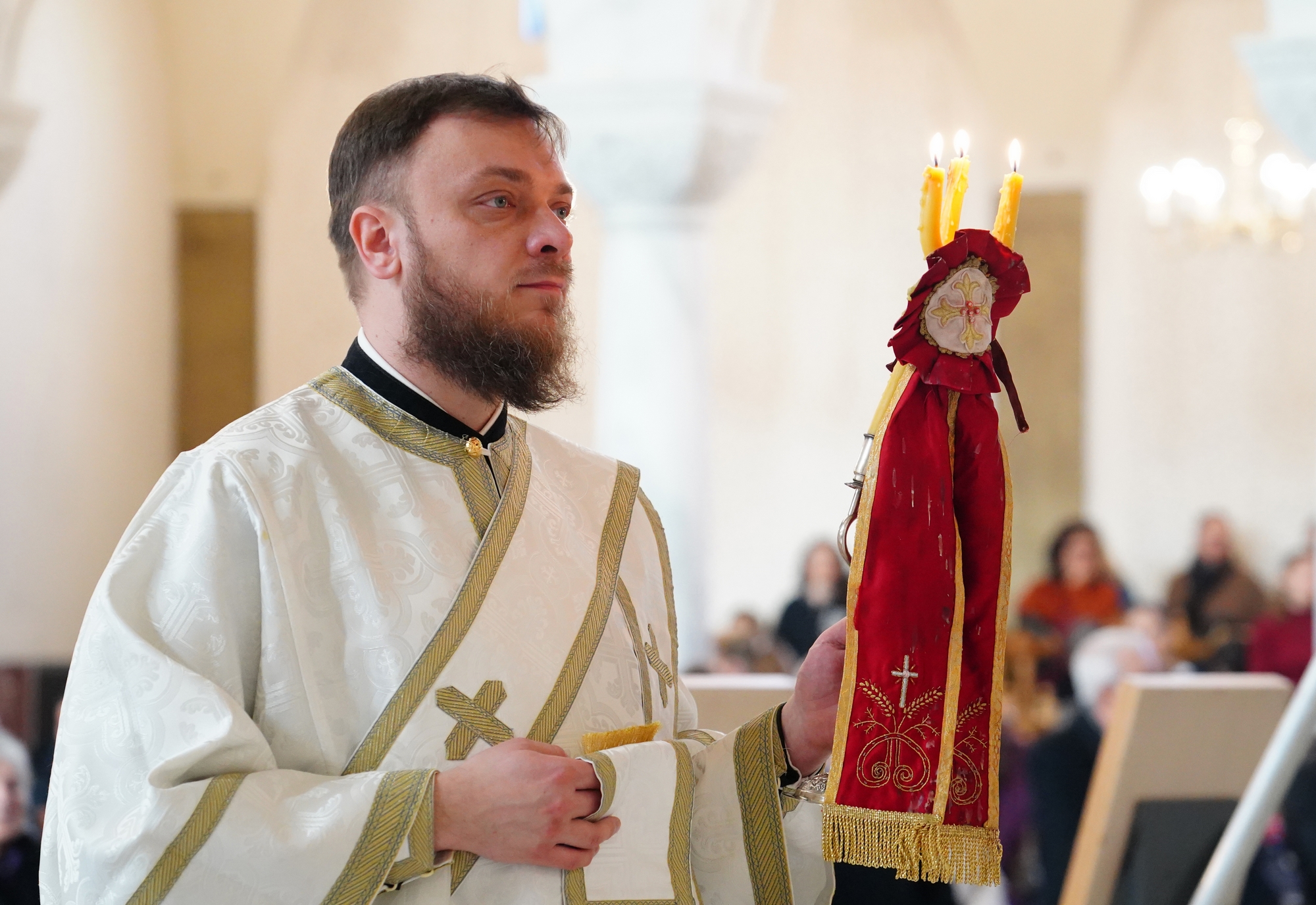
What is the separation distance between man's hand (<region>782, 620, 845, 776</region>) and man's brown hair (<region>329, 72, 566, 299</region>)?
740 millimetres

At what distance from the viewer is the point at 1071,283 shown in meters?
10.4

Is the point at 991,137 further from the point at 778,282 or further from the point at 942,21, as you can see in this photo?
the point at 778,282

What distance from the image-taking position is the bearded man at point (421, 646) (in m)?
1.64

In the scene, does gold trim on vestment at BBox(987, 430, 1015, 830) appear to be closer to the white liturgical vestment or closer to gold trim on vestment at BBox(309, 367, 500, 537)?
the white liturgical vestment

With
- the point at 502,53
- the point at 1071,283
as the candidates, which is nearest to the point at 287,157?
the point at 502,53

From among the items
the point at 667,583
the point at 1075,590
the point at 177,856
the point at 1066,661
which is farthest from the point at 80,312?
the point at 177,856

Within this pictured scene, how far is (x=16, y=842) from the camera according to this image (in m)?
4.62

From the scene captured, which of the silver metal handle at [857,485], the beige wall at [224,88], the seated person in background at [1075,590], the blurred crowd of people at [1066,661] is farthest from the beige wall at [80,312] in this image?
the silver metal handle at [857,485]

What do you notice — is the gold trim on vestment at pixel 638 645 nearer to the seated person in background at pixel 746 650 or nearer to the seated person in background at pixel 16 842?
the seated person in background at pixel 16 842

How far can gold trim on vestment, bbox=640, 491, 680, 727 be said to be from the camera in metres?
2.12

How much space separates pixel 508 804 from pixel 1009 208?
0.84 meters

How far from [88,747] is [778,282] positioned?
364 inches

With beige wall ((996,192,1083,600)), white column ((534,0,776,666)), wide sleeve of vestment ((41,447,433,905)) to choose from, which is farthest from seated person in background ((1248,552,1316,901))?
wide sleeve of vestment ((41,447,433,905))

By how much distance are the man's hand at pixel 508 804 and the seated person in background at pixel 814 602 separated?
6725mm
